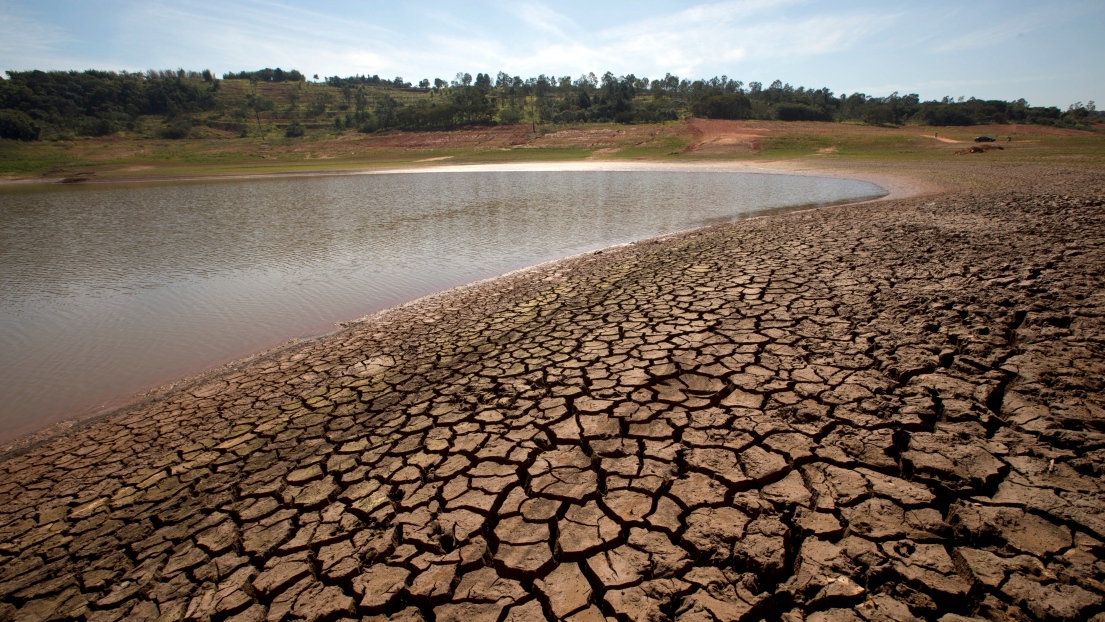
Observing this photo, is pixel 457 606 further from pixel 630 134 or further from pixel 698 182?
pixel 630 134

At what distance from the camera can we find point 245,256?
10.6 m

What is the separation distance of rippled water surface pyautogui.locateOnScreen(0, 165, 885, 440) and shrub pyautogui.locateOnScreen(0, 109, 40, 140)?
41.6 m

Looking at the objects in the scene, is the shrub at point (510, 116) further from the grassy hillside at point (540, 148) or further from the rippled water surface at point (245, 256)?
the rippled water surface at point (245, 256)

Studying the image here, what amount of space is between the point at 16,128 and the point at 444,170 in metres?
49.7

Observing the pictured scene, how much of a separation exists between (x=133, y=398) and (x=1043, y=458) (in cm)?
682

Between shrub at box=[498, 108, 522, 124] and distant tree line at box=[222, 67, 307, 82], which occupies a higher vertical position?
distant tree line at box=[222, 67, 307, 82]

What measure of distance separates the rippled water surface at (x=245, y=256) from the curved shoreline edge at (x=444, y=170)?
0.22 m

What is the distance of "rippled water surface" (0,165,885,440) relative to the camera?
5832mm

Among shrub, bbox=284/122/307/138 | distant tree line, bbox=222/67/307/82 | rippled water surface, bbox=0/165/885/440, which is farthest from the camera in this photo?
distant tree line, bbox=222/67/307/82

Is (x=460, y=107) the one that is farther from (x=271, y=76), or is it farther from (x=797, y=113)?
(x=271, y=76)

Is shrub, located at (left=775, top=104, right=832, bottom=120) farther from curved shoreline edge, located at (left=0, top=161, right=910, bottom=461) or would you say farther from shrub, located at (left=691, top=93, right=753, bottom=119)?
curved shoreline edge, located at (left=0, top=161, right=910, bottom=461)

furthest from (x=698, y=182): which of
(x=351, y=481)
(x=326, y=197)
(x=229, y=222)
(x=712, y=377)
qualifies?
(x=351, y=481)

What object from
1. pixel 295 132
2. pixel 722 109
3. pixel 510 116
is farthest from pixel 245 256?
pixel 295 132

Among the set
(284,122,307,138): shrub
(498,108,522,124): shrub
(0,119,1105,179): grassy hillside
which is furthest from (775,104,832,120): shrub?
(284,122,307,138): shrub
